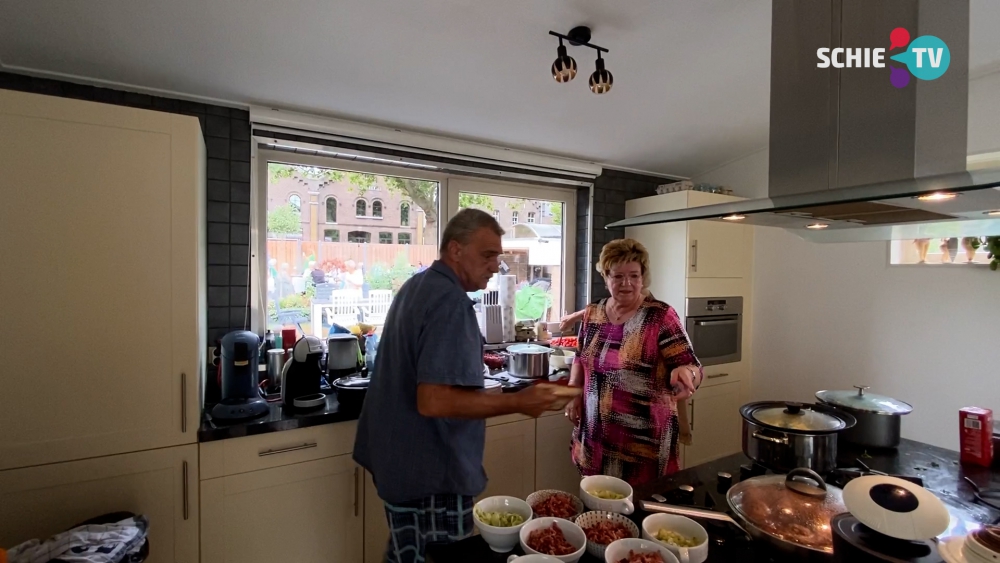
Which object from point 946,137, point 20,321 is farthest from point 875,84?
point 20,321

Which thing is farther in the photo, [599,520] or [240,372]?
[240,372]

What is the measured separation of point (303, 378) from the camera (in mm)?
1812

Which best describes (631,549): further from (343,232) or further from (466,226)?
(343,232)

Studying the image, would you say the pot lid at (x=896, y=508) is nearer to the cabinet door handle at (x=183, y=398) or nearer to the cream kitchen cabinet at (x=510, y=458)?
the cream kitchen cabinet at (x=510, y=458)

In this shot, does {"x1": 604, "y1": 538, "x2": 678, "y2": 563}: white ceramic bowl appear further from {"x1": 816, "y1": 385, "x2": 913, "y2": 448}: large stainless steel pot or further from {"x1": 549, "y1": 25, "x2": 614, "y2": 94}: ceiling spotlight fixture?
{"x1": 549, "y1": 25, "x2": 614, "y2": 94}: ceiling spotlight fixture

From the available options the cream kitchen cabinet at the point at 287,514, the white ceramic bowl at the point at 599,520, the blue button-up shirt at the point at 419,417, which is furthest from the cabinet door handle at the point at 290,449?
the white ceramic bowl at the point at 599,520

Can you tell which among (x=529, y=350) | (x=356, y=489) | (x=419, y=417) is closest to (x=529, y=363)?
(x=529, y=350)

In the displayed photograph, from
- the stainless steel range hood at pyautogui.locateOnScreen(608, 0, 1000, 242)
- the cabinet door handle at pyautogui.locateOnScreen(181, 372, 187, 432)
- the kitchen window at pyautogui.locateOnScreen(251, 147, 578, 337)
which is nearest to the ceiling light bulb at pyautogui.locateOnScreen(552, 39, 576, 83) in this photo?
the stainless steel range hood at pyautogui.locateOnScreen(608, 0, 1000, 242)

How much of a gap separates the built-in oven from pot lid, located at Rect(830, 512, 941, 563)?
2055mm

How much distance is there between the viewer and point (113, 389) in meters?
1.39

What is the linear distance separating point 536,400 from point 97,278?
138 centimetres

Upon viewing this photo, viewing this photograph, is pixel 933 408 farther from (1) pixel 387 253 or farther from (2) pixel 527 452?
(1) pixel 387 253

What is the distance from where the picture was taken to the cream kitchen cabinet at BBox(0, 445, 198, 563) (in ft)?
4.27

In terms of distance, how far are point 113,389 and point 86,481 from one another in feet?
0.94
